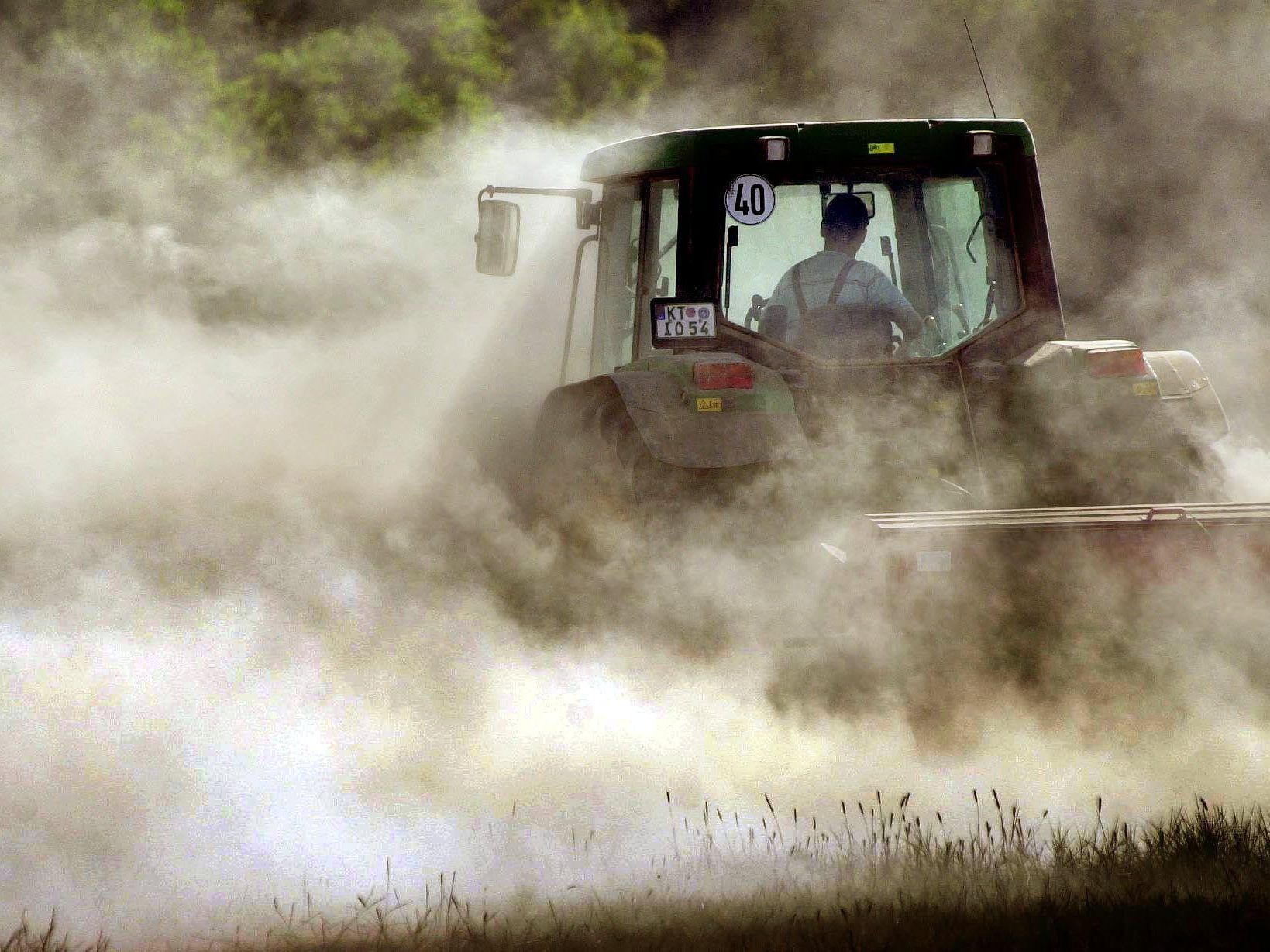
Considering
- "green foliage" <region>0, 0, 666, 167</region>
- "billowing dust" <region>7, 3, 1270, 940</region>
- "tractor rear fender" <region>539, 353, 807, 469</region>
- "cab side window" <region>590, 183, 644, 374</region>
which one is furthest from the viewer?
"green foliage" <region>0, 0, 666, 167</region>

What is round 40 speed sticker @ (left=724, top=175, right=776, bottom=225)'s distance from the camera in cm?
627

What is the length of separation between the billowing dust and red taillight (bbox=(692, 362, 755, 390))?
516 mm

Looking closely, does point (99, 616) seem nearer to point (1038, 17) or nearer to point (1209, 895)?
point (1209, 895)

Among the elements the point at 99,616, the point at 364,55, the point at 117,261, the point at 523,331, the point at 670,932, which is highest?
the point at 364,55

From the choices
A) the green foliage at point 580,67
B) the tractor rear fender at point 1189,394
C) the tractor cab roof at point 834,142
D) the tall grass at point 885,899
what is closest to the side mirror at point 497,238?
the tractor cab roof at point 834,142

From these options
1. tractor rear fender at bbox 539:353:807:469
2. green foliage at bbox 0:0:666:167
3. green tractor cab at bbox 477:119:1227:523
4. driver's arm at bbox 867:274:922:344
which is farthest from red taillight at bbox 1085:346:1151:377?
green foliage at bbox 0:0:666:167

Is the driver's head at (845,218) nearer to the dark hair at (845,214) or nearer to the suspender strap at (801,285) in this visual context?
the dark hair at (845,214)

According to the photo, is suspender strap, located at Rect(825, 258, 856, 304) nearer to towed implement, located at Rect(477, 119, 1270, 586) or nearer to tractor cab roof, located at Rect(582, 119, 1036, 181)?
towed implement, located at Rect(477, 119, 1270, 586)

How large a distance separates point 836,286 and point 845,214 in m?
0.34

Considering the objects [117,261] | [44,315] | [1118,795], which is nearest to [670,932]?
[1118,795]

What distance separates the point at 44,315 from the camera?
1167 centimetres

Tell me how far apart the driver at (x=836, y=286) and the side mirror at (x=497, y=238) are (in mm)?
1199

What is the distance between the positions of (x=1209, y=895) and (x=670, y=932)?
1.33 m

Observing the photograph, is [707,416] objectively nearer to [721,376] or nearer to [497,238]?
[721,376]
